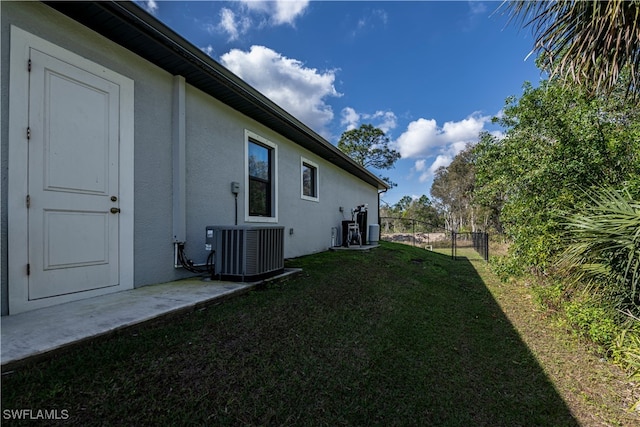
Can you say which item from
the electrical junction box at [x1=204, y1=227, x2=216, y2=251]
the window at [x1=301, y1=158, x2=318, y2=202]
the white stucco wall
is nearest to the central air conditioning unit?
the electrical junction box at [x1=204, y1=227, x2=216, y2=251]

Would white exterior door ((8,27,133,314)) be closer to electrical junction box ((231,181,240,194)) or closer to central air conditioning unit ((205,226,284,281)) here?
central air conditioning unit ((205,226,284,281))

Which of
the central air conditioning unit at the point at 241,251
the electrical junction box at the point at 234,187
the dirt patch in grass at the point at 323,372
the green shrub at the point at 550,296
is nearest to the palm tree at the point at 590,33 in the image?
the green shrub at the point at 550,296

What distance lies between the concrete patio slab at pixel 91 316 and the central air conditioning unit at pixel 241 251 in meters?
0.31

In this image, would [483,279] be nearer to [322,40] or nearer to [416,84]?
[322,40]

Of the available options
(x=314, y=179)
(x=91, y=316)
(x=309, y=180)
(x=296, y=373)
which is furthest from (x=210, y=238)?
(x=314, y=179)

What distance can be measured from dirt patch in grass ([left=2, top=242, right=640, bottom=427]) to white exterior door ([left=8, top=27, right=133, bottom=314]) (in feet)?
3.70

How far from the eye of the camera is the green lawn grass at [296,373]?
1.60 metres

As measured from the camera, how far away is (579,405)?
2.35m

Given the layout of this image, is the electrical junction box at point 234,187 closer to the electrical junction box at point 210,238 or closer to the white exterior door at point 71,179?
the electrical junction box at point 210,238

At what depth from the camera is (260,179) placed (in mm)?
5898

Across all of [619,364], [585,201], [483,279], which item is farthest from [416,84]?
[619,364]

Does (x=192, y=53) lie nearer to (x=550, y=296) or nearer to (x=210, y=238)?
(x=210, y=238)

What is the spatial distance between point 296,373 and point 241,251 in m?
1.98

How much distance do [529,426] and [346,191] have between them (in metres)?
9.15
